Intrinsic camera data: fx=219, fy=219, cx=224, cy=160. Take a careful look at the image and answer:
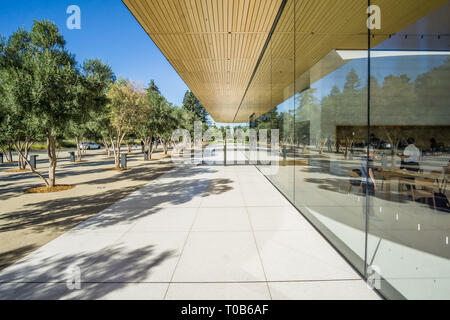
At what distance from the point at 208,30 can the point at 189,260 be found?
7.51 metres

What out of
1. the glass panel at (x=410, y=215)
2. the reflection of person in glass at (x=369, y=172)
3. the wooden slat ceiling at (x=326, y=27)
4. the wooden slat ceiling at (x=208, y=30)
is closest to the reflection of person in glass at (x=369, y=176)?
the reflection of person in glass at (x=369, y=172)

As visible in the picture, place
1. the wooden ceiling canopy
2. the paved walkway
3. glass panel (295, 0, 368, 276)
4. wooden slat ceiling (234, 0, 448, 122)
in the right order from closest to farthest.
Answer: the paved walkway → glass panel (295, 0, 368, 276) → wooden slat ceiling (234, 0, 448, 122) → the wooden ceiling canopy

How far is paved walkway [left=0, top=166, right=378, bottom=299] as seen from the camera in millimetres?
2703

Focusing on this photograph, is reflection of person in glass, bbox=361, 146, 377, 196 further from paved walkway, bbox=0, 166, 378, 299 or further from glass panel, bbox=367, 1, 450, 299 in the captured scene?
paved walkway, bbox=0, 166, 378, 299

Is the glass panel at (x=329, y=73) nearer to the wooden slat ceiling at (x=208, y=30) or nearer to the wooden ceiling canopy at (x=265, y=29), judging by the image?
the wooden ceiling canopy at (x=265, y=29)

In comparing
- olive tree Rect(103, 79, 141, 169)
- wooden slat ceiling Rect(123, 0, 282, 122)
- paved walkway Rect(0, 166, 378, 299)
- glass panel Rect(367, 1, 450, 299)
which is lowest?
paved walkway Rect(0, 166, 378, 299)

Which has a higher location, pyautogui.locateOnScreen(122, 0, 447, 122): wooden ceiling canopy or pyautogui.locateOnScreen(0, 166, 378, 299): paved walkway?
pyautogui.locateOnScreen(122, 0, 447, 122): wooden ceiling canopy

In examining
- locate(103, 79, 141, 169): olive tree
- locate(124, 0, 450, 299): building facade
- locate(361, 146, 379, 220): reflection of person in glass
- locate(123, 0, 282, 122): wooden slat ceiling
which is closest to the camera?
locate(361, 146, 379, 220): reflection of person in glass

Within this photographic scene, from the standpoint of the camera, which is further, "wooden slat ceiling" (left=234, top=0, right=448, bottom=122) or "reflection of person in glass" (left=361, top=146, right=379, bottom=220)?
"wooden slat ceiling" (left=234, top=0, right=448, bottom=122)

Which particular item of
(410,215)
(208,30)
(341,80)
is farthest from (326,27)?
(341,80)

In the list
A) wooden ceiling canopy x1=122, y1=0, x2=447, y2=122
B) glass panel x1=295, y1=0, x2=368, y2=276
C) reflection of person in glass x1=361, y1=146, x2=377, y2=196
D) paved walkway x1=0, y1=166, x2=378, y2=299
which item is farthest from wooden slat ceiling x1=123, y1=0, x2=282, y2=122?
paved walkway x1=0, y1=166, x2=378, y2=299

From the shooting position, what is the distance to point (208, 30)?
25.4ft

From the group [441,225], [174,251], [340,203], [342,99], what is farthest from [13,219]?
[342,99]

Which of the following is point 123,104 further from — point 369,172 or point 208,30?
point 369,172
